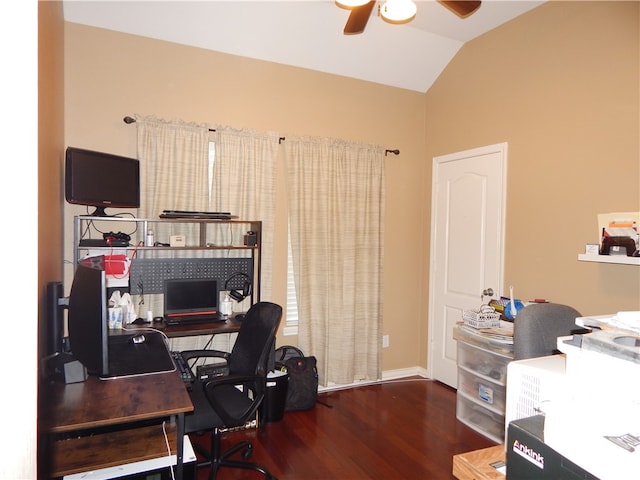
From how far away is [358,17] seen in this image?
230cm

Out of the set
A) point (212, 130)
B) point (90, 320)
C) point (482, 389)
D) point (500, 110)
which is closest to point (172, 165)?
point (212, 130)

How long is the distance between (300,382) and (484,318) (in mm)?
1571

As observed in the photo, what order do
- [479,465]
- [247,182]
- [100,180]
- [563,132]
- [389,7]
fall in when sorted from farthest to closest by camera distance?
1. [247,182]
2. [563,132]
3. [100,180]
4. [389,7]
5. [479,465]

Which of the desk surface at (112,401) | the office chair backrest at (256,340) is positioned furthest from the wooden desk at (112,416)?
the office chair backrest at (256,340)

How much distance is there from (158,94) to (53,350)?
6.75 ft

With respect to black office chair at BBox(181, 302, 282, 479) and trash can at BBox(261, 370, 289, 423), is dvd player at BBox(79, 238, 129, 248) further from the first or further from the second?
trash can at BBox(261, 370, 289, 423)

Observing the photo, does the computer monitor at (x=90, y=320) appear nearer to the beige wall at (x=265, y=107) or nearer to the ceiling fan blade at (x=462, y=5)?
the beige wall at (x=265, y=107)

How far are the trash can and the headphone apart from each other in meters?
0.65

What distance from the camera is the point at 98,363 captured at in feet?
5.19

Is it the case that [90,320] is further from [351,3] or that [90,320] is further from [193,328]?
[351,3]

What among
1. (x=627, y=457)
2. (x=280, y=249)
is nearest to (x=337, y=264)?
(x=280, y=249)

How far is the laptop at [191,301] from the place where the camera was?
292 cm

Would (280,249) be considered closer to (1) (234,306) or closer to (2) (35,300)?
(1) (234,306)

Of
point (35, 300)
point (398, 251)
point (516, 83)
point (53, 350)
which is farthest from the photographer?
point (398, 251)
